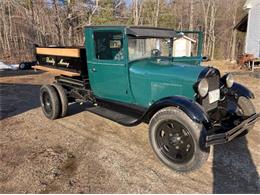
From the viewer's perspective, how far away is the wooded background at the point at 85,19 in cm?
1918

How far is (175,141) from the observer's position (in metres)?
3.43

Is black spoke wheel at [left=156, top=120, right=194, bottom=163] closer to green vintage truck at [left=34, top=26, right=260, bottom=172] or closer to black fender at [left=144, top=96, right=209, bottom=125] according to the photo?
green vintage truck at [left=34, top=26, right=260, bottom=172]

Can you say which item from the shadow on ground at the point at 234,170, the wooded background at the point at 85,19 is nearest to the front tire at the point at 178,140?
the shadow on ground at the point at 234,170

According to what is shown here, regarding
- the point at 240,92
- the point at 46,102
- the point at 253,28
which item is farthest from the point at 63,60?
the point at 253,28

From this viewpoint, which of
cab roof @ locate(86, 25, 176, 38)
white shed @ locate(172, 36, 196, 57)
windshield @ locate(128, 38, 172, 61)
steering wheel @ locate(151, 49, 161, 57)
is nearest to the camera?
cab roof @ locate(86, 25, 176, 38)

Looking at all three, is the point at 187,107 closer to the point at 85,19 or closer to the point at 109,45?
the point at 109,45

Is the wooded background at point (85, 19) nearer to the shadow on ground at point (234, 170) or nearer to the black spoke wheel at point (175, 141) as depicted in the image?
the shadow on ground at point (234, 170)

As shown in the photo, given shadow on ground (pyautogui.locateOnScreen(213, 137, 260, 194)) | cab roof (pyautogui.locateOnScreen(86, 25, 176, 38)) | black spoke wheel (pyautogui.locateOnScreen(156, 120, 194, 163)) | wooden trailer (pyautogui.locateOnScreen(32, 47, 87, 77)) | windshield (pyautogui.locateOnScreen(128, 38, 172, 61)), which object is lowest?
shadow on ground (pyautogui.locateOnScreen(213, 137, 260, 194))

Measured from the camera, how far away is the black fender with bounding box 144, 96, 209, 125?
315cm

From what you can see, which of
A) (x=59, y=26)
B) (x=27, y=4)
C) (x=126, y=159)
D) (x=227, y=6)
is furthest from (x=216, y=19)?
(x=126, y=159)

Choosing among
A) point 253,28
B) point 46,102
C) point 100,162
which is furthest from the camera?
point 253,28

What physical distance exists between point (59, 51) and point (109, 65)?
1.73 metres

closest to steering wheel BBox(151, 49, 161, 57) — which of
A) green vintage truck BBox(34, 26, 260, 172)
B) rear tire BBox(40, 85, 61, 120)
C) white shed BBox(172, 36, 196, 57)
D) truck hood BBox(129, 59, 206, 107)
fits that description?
green vintage truck BBox(34, 26, 260, 172)

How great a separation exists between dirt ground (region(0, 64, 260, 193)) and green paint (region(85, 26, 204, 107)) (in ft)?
2.74
